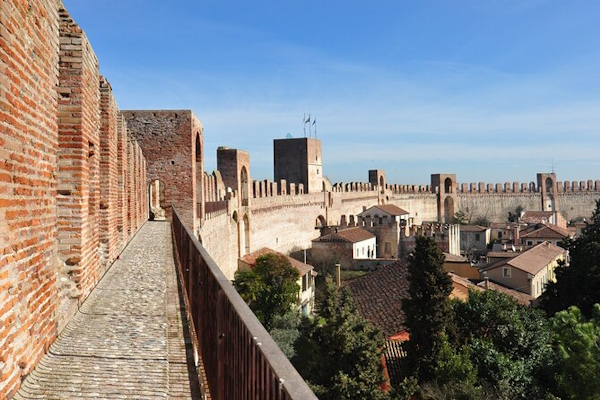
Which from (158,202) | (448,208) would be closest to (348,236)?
(158,202)

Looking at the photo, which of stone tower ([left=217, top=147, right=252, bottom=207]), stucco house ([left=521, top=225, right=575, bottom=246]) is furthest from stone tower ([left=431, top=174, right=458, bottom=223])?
stone tower ([left=217, top=147, right=252, bottom=207])

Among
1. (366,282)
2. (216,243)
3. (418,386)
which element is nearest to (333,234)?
(366,282)

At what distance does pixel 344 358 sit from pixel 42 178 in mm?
11365

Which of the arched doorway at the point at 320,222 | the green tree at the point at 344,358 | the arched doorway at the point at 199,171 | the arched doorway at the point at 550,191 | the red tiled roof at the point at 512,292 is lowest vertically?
the red tiled roof at the point at 512,292

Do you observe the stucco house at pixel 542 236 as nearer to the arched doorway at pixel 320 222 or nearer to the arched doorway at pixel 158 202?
the arched doorway at pixel 320 222

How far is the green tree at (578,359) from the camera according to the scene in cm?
1318

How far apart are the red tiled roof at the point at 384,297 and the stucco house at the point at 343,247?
31.3 ft

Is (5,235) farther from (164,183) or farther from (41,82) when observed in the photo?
(164,183)

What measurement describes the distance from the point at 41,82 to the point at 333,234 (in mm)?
31665

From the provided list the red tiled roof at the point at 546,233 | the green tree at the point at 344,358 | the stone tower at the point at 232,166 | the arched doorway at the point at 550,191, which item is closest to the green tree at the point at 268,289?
the stone tower at the point at 232,166

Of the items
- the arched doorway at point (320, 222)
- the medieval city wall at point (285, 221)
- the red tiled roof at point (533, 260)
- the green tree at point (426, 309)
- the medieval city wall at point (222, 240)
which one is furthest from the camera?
the arched doorway at point (320, 222)

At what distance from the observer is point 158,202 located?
21.2 metres

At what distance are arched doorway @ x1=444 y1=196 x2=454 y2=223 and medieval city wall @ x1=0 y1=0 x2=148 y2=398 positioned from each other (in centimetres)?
5527

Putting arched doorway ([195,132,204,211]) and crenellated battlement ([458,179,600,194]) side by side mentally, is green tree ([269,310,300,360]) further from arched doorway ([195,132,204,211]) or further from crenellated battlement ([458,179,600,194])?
crenellated battlement ([458,179,600,194])
